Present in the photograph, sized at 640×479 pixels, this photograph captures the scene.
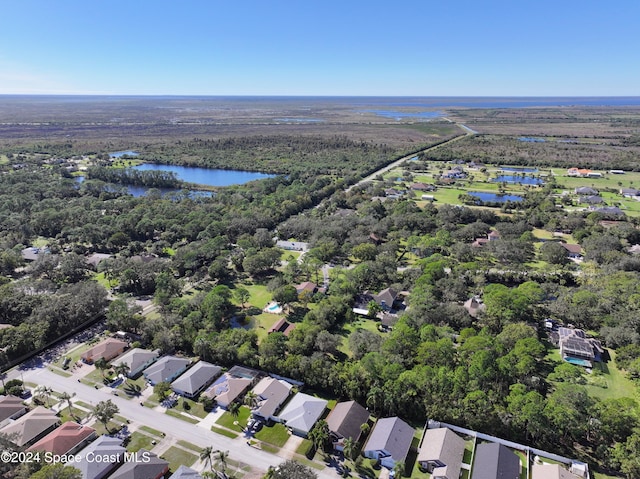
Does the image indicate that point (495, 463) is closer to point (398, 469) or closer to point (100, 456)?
point (398, 469)

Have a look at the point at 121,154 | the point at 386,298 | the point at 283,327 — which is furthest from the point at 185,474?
the point at 121,154

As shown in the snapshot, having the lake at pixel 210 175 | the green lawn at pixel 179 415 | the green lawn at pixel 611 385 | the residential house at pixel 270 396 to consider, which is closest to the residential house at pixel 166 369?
the green lawn at pixel 179 415

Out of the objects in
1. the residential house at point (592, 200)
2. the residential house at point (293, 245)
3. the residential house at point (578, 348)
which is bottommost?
the residential house at point (578, 348)

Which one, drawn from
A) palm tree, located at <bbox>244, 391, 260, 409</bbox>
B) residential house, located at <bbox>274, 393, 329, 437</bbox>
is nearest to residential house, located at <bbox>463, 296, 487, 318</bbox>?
residential house, located at <bbox>274, 393, 329, 437</bbox>

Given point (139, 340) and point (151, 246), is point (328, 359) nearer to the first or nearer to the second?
point (139, 340)

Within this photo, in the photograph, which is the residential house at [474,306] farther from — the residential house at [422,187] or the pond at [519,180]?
the pond at [519,180]

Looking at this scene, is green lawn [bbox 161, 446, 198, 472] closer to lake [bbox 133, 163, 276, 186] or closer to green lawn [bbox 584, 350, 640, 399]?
green lawn [bbox 584, 350, 640, 399]

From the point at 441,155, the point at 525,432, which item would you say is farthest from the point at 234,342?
the point at 441,155
